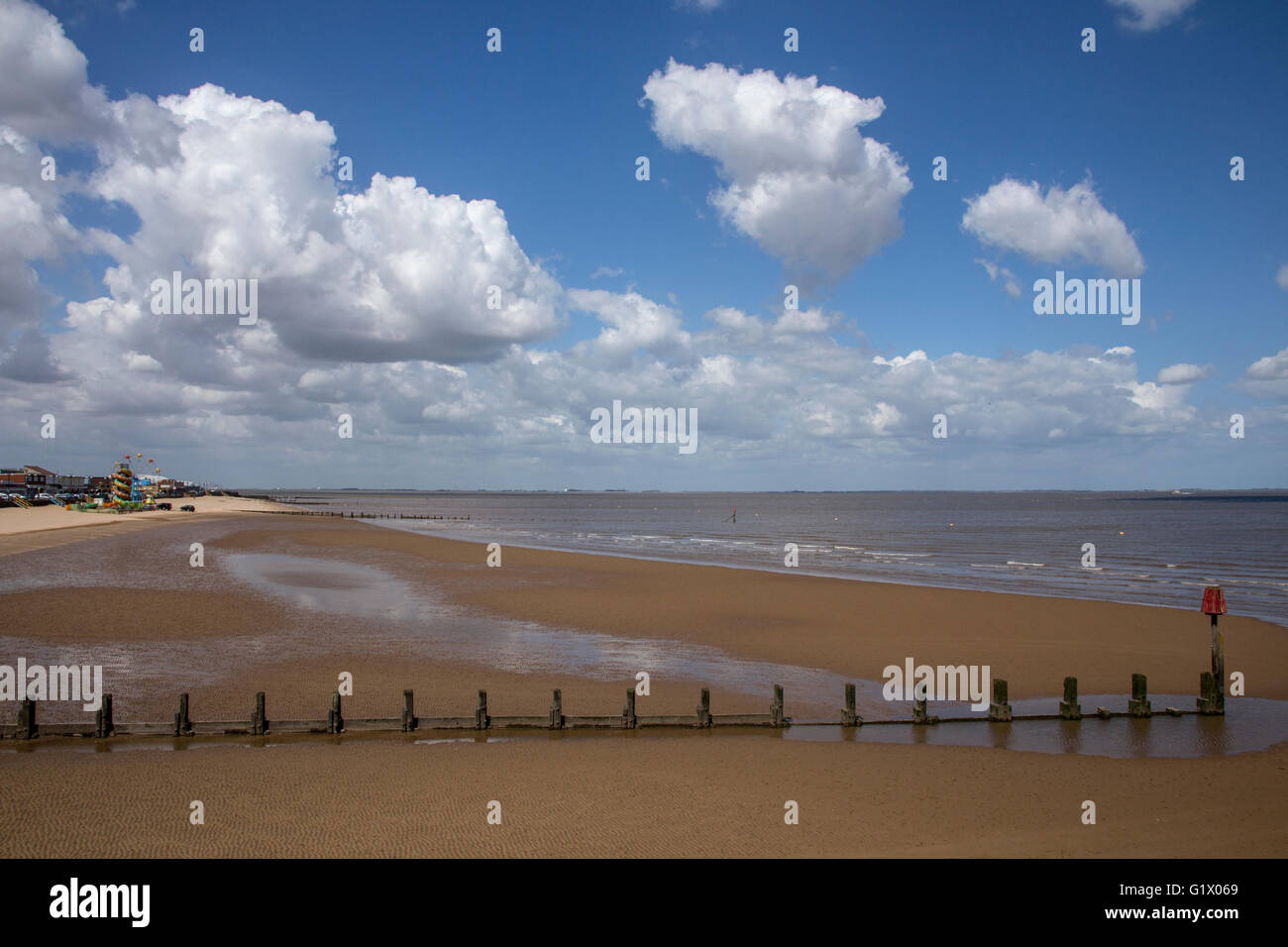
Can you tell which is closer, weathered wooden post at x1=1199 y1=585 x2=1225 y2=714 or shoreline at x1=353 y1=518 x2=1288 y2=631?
weathered wooden post at x1=1199 y1=585 x2=1225 y2=714

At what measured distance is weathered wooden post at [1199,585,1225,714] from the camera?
706 inches

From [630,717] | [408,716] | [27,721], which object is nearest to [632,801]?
[630,717]

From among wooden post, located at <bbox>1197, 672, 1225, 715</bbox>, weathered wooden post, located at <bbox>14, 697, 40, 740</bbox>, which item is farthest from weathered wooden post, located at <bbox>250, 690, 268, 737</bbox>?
wooden post, located at <bbox>1197, 672, 1225, 715</bbox>

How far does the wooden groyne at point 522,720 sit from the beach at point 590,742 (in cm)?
33

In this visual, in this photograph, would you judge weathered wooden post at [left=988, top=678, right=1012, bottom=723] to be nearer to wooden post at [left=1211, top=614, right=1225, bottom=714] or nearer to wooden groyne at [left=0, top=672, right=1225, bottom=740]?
wooden groyne at [left=0, top=672, right=1225, bottom=740]

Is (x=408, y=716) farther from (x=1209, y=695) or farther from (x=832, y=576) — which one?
(x=832, y=576)

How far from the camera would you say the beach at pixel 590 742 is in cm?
1107

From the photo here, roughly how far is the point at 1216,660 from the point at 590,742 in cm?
1502

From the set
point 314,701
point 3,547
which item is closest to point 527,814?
point 314,701

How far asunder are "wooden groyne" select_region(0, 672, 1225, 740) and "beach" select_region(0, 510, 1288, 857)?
13.0 inches

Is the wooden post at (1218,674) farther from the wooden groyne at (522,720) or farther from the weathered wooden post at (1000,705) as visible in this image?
the weathered wooden post at (1000,705)

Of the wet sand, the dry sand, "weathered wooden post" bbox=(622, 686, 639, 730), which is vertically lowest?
the wet sand
